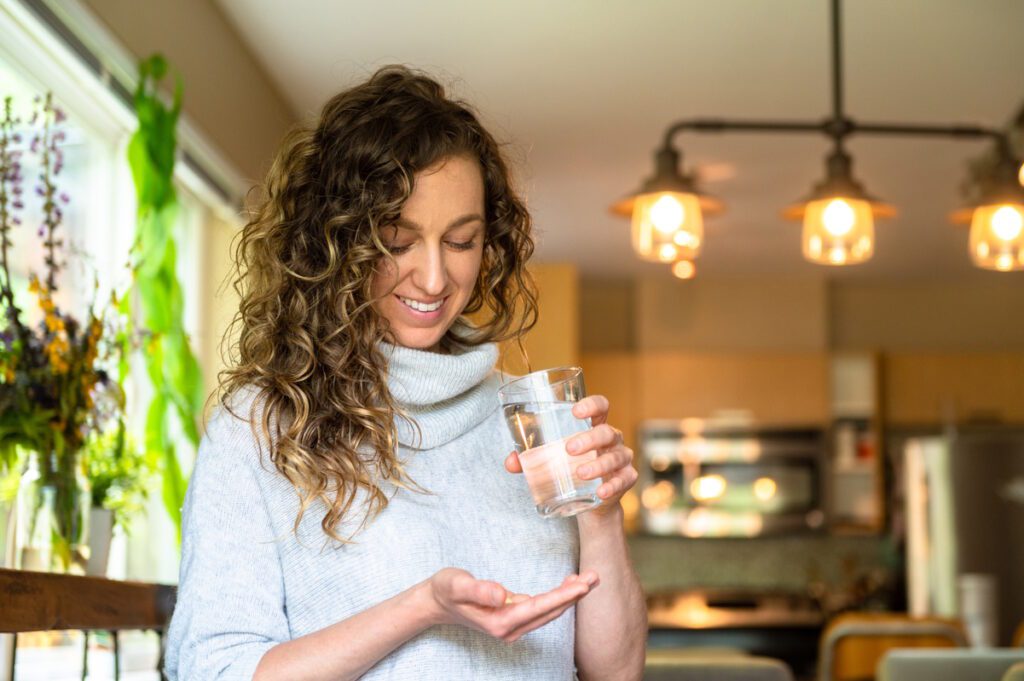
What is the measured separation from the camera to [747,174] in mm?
4914

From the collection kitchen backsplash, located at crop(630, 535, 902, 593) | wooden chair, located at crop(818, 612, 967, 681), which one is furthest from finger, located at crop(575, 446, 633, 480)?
kitchen backsplash, located at crop(630, 535, 902, 593)

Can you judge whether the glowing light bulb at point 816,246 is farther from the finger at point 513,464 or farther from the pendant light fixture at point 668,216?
the finger at point 513,464

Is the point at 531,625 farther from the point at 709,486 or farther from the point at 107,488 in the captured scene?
the point at 709,486

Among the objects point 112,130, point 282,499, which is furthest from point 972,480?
point 282,499

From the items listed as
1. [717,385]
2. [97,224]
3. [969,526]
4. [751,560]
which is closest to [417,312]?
[97,224]

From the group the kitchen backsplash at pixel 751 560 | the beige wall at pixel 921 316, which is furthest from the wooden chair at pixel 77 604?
the beige wall at pixel 921 316

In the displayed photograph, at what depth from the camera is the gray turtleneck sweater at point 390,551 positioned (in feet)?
3.64

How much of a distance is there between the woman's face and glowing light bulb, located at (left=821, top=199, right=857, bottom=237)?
1.82 metres

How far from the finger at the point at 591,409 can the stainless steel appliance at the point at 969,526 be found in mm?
3941

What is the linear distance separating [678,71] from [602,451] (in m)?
2.78

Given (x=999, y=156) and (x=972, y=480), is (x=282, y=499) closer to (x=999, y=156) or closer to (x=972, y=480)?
(x=999, y=156)

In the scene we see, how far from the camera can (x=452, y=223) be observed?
4.03 feet

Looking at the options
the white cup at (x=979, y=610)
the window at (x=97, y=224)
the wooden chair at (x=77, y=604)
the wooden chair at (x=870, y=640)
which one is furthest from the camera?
the white cup at (x=979, y=610)

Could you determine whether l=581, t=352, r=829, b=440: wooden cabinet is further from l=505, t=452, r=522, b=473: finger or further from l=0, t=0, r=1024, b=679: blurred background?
l=505, t=452, r=522, b=473: finger
